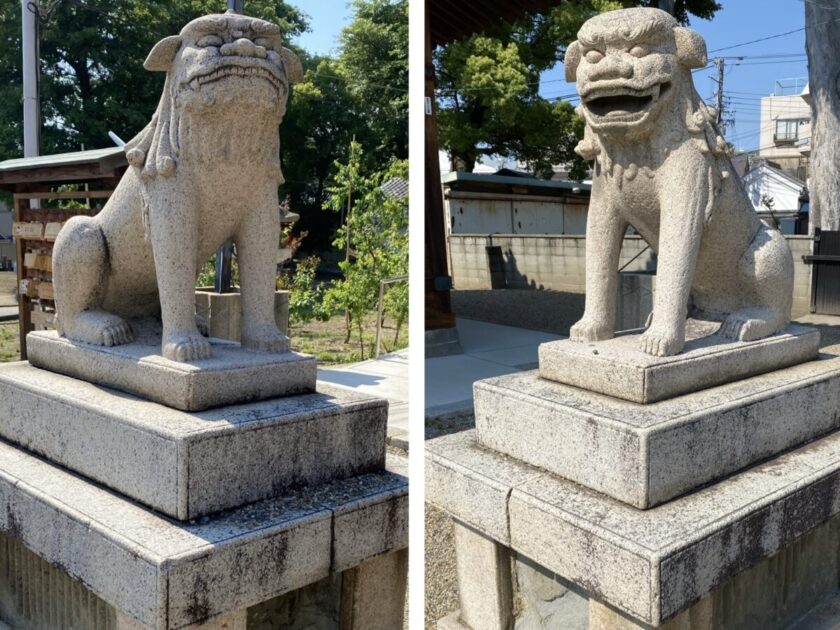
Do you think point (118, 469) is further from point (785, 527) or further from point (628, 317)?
point (628, 317)

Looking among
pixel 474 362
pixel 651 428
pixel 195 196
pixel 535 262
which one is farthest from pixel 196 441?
pixel 535 262

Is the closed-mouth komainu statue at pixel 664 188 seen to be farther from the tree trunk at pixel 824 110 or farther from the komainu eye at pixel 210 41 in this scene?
the tree trunk at pixel 824 110

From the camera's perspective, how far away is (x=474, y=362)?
743 centimetres

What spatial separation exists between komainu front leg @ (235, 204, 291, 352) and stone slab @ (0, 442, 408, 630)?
64 centimetres

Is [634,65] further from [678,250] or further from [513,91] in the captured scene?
[513,91]

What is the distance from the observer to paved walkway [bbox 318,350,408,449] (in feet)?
20.3

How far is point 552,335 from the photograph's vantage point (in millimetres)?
8727

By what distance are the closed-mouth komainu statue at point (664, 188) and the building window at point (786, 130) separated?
32.7 m

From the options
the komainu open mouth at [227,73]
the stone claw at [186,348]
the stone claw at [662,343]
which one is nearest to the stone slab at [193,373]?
the stone claw at [186,348]

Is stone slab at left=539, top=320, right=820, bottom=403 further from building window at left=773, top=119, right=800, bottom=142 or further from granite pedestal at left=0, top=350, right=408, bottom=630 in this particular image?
building window at left=773, top=119, right=800, bottom=142

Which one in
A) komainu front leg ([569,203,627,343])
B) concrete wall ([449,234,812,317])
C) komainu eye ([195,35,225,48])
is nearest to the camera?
komainu eye ([195,35,225,48])

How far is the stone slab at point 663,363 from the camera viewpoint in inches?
102

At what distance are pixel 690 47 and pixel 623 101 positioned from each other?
1.00 ft

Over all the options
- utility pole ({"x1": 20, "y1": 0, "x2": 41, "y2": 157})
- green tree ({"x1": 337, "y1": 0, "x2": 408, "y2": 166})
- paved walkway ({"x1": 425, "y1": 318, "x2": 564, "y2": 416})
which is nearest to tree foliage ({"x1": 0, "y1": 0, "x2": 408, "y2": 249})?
green tree ({"x1": 337, "y1": 0, "x2": 408, "y2": 166})
